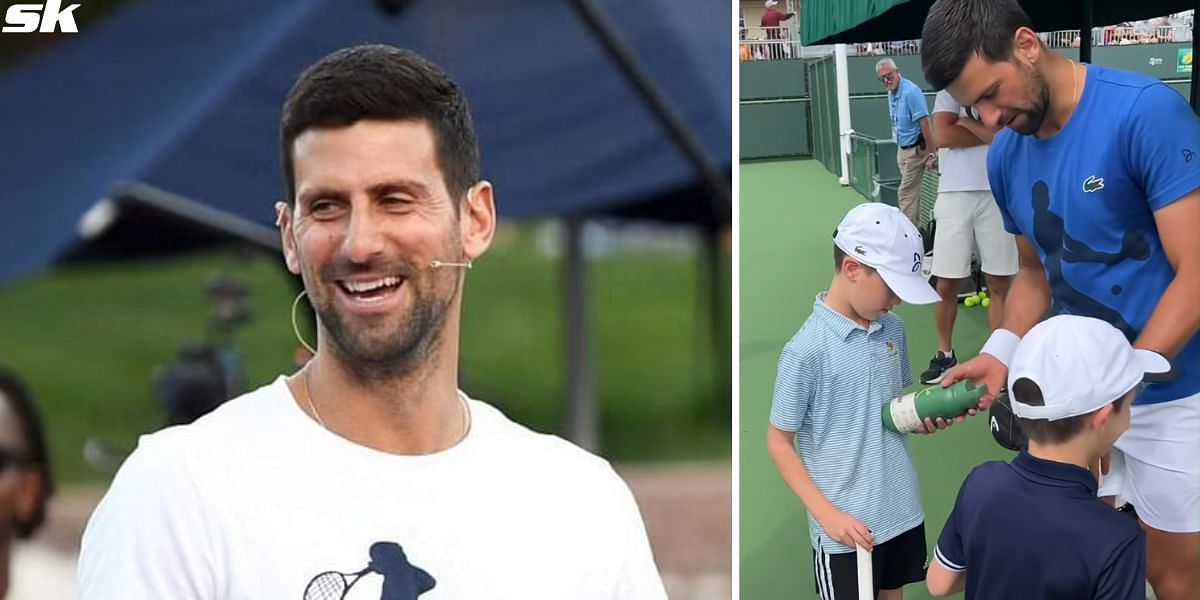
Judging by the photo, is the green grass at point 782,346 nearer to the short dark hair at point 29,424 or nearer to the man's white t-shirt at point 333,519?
the man's white t-shirt at point 333,519

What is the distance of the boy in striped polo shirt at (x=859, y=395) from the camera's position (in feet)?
5.73

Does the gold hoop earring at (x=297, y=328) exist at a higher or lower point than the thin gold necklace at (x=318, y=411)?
higher

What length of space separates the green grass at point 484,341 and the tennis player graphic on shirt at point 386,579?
34 centimetres

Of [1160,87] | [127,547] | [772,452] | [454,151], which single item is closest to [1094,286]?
[1160,87]

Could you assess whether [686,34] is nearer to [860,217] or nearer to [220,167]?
[860,217]

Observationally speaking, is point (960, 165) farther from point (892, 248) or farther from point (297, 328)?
point (297, 328)

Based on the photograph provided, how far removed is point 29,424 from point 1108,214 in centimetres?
189

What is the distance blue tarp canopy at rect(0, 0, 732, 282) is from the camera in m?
1.73

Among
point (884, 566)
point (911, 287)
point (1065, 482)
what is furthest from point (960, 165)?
point (884, 566)

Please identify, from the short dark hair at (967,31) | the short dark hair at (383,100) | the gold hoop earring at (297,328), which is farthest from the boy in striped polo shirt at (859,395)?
the gold hoop earring at (297,328)

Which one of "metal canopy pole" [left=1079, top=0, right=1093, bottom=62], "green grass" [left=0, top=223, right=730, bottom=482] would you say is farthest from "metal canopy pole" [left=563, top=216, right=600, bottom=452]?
"metal canopy pole" [left=1079, top=0, right=1093, bottom=62]

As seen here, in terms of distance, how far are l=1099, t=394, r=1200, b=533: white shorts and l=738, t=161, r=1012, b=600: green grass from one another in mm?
190

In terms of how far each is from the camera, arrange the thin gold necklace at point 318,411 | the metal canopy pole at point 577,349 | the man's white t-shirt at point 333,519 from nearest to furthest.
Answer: the man's white t-shirt at point 333,519 < the thin gold necklace at point 318,411 < the metal canopy pole at point 577,349

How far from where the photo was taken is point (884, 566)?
1.82 metres
